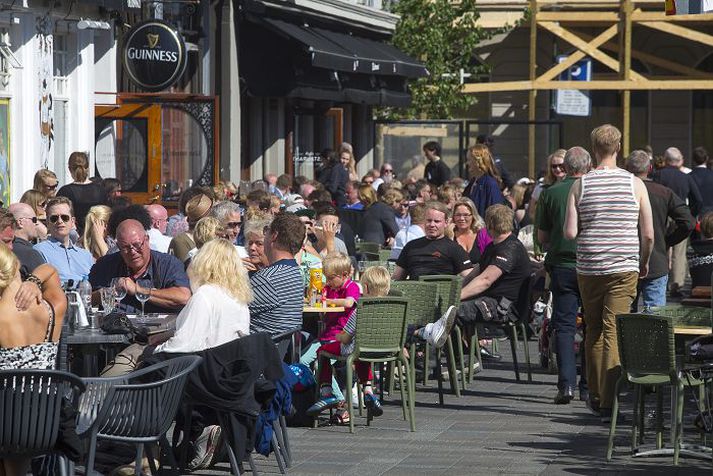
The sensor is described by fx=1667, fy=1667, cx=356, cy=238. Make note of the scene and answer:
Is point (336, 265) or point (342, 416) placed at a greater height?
point (336, 265)

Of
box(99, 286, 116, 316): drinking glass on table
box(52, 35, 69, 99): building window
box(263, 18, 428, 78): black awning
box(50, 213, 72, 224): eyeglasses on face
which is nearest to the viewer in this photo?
box(99, 286, 116, 316): drinking glass on table

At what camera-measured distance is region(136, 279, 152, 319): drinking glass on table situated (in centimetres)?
1080

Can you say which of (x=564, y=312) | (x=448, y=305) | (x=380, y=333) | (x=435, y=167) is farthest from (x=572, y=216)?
(x=435, y=167)

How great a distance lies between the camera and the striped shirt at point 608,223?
37.6 feet

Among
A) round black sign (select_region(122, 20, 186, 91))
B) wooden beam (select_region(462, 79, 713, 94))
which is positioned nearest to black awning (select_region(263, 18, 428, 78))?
wooden beam (select_region(462, 79, 713, 94))

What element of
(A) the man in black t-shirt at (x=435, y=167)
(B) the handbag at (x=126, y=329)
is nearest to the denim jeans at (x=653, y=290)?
(B) the handbag at (x=126, y=329)

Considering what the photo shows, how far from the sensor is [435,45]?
33500mm

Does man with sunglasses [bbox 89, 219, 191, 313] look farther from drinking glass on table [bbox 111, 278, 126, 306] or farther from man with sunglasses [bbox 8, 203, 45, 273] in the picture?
man with sunglasses [bbox 8, 203, 45, 273]

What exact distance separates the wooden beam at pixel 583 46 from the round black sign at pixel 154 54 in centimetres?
1768

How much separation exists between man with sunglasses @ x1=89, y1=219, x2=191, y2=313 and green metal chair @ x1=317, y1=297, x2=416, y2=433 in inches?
47.1

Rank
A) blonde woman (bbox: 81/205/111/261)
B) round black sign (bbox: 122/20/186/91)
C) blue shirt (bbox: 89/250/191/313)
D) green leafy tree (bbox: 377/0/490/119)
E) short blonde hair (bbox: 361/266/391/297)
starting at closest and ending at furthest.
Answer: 1. blue shirt (bbox: 89/250/191/313)
2. short blonde hair (bbox: 361/266/391/297)
3. blonde woman (bbox: 81/205/111/261)
4. round black sign (bbox: 122/20/186/91)
5. green leafy tree (bbox: 377/0/490/119)

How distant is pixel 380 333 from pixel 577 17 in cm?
2800

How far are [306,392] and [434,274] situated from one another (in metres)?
2.99

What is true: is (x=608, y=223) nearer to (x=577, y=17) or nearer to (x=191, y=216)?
(x=191, y=216)
